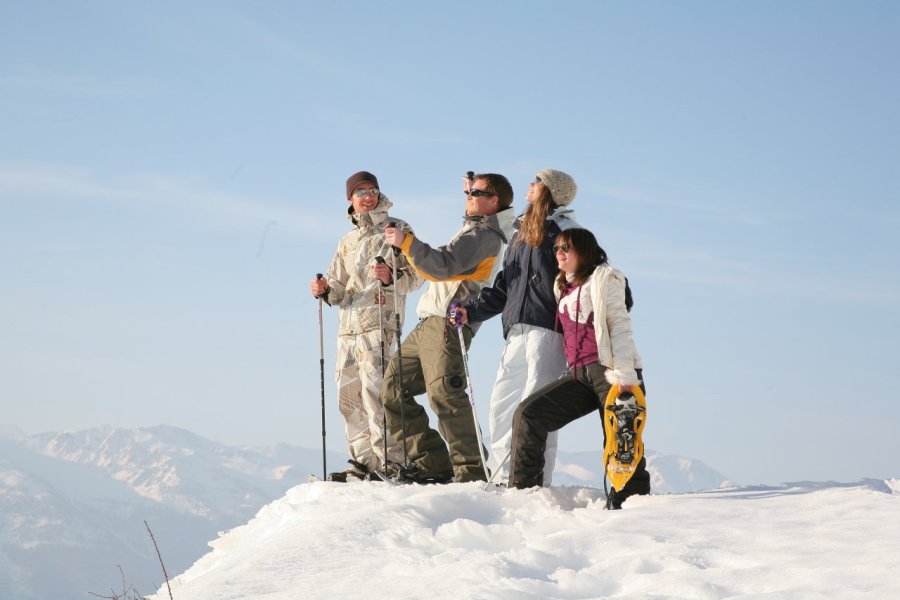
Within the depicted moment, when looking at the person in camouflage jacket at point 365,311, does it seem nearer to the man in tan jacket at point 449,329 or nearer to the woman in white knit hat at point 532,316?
the man in tan jacket at point 449,329

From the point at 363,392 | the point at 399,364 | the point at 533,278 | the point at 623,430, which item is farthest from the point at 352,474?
the point at 623,430

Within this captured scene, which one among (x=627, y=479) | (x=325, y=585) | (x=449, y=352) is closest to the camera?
(x=325, y=585)

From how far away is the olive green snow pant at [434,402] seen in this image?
8242 millimetres

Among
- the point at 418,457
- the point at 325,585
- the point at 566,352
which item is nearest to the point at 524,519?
the point at 566,352

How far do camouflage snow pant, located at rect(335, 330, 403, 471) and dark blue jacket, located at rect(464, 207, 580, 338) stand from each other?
5.93ft

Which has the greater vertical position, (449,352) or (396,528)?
(449,352)

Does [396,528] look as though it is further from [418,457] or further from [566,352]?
[418,457]

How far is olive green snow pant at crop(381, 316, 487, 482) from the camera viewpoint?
8.24 meters

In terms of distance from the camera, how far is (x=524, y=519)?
6.65 m

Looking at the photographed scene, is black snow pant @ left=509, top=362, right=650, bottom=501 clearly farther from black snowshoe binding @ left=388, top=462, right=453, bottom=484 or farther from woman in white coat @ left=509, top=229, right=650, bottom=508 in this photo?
black snowshoe binding @ left=388, top=462, right=453, bottom=484

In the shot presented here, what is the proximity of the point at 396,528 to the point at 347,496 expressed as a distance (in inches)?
65.2

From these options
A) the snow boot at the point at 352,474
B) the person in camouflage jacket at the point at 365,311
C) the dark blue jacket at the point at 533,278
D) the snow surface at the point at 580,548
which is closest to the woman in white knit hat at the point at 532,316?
the dark blue jacket at the point at 533,278

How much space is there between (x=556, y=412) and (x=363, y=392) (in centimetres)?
271

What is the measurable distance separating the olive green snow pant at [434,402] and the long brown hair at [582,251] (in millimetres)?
1373
